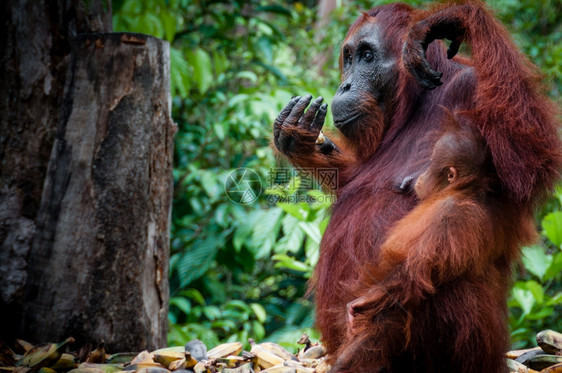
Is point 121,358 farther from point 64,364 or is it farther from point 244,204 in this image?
point 244,204

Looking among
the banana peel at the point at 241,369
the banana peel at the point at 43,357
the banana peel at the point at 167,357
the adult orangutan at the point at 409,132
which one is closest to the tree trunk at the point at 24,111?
the banana peel at the point at 43,357

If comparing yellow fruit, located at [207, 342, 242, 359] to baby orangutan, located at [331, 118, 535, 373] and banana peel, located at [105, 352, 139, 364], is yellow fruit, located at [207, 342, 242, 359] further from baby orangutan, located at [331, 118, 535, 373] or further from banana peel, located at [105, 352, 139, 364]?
baby orangutan, located at [331, 118, 535, 373]

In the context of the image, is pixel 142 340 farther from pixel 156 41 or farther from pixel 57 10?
pixel 57 10

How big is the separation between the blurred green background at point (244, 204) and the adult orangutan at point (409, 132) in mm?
561

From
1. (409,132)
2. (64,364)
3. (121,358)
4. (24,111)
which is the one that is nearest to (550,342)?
(409,132)

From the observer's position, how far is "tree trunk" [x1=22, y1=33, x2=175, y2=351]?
2.23m

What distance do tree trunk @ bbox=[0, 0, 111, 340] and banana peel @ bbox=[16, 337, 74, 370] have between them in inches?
19.6

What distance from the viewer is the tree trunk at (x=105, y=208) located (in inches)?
87.9

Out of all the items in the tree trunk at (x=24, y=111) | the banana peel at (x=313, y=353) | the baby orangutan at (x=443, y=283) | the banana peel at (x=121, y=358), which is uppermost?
the tree trunk at (x=24, y=111)

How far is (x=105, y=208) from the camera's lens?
227cm

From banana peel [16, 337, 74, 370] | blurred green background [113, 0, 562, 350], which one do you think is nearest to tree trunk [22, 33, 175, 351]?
banana peel [16, 337, 74, 370]

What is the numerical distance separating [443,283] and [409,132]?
570mm

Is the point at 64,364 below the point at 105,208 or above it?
below

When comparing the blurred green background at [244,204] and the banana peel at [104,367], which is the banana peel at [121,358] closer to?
the banana peel at [104,367]
